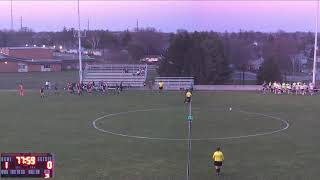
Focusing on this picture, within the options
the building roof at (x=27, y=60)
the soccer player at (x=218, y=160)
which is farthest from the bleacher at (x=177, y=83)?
the building roof at (x=27, y=60)

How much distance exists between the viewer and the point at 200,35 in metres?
58.5

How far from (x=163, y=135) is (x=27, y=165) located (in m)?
14.0

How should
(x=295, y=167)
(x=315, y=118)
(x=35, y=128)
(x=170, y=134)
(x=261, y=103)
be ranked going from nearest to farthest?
(x=295, y=167) < (x=170, y=134) < (x=35, y=128) < (x=315, y=118) < (x=261, y=103)

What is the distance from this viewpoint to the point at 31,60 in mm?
78125

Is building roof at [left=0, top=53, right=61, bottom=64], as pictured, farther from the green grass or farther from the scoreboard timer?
the scoreboard timer

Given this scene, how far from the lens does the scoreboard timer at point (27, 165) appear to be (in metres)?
12.6

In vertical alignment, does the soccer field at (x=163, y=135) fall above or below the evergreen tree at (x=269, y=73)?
below

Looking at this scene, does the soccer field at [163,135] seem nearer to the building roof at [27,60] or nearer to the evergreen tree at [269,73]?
the evergreen tree at [269,73]

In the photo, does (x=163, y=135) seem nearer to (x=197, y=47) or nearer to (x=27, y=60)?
(x=197, y=47)

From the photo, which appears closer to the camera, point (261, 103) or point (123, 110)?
point (123, 110)

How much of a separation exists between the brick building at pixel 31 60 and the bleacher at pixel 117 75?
23008 mm

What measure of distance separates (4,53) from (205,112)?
54931 millimetres

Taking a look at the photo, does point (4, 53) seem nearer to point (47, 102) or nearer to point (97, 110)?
point (47, 102)

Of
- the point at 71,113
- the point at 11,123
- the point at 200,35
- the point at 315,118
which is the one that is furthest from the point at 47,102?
the point at 200,35
